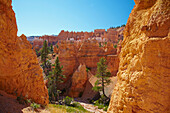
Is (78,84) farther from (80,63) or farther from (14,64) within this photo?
(14,64)

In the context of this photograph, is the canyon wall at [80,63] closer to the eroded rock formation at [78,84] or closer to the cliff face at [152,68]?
the eroded rock formation at [78,84]

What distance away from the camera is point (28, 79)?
668 cm

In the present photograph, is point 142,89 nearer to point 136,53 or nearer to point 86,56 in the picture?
point 136,53

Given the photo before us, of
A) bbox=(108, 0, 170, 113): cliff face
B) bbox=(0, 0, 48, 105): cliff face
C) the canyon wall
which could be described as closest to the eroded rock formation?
the canyon wall

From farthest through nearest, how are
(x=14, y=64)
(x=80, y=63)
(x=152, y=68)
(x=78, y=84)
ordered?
1. (x=80, y=63)
2. (x=78, y=84)
3. (x=14, y=64)
4. (x=152, y=68)

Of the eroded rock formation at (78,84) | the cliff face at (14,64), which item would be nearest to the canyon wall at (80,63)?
the eroded rock formation at (78,84)

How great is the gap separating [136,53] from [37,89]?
685cm

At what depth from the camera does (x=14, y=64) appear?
18.8 feet

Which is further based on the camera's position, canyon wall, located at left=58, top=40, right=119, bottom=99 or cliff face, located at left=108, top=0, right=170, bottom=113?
canyon wall, located at left=58, top=40, right=119, bottom=99

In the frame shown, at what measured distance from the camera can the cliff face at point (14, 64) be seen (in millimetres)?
5315

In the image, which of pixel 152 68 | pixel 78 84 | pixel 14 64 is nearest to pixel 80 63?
pixel 78 84

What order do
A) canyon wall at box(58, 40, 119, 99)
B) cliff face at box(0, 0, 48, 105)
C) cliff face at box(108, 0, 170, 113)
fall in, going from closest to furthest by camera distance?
cliff face at box(108, 0, 170, 113), cliff face at box(0, 0, 48, 105), canyon wall at box(58, 40, 119, 99)

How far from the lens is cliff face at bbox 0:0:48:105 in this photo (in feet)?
17.4

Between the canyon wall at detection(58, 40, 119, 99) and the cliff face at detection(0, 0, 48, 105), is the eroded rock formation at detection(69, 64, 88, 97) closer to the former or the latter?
the canyon wall at detection(58, 40, 119, 99)
